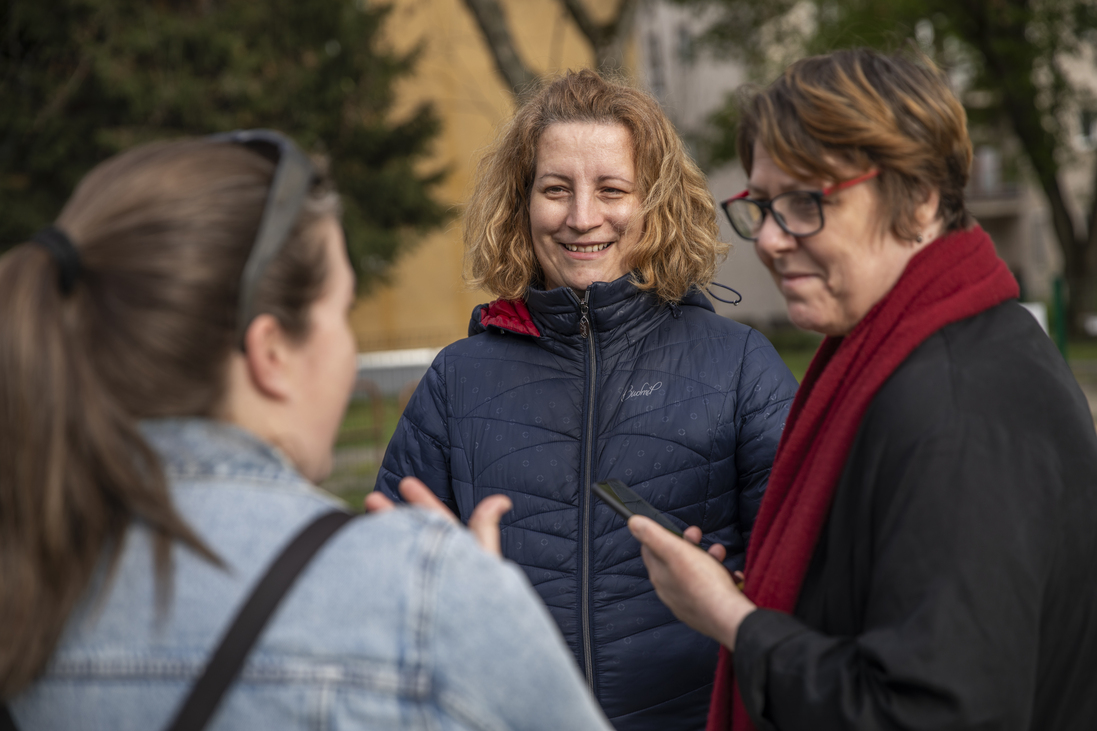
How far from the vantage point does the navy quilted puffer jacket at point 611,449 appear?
2.14 m

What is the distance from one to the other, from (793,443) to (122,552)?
1.10 metres

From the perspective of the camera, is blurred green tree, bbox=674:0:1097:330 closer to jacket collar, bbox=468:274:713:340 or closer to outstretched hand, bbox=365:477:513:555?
jacket collar, bbox=468:274:713:340

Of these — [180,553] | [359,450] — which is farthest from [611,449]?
[359,450]

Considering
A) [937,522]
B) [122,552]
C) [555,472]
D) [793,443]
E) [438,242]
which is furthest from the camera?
[438,242]

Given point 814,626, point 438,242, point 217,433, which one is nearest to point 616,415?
point 814,626

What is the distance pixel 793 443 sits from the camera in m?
1.64

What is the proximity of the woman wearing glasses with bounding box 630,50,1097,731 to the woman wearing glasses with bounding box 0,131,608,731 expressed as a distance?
0.48m

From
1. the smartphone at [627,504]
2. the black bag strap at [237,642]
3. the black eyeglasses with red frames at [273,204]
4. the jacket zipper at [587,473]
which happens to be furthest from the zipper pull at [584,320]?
the black bag strap at [237,642]

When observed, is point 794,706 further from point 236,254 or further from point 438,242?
point 438,242

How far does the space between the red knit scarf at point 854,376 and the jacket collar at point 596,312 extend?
76 cm

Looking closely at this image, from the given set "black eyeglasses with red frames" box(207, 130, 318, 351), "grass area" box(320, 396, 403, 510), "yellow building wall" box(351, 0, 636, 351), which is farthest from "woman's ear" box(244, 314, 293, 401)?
"yellow building wall" box(351, 0, 636, 351)

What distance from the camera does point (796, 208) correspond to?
157 centimetres

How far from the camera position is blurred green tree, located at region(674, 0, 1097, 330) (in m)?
17.8

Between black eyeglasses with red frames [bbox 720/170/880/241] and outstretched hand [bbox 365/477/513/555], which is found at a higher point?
black eyeglasses with red frames [bbox 720/170/880/241]
